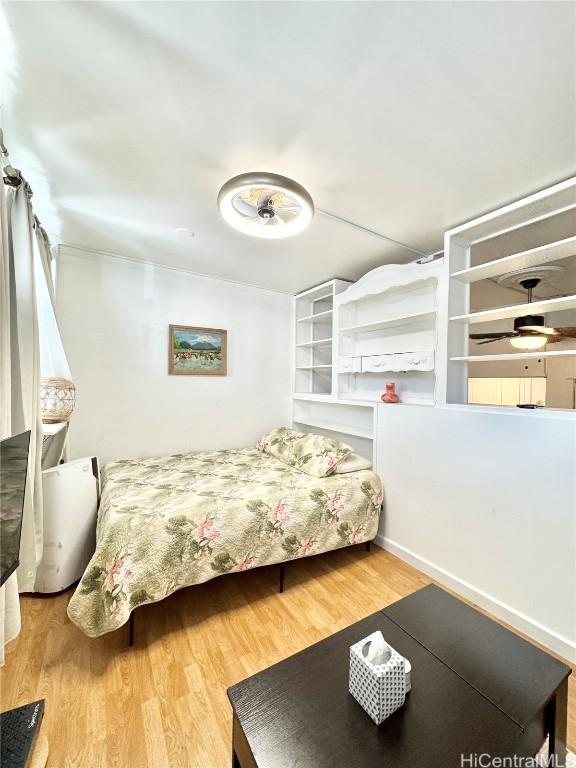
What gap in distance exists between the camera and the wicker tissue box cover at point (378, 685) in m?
0.80

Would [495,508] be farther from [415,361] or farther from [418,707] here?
[418,707]

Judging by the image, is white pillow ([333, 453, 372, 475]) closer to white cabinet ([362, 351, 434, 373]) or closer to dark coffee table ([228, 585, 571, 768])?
white cabinet ([362, 351, 434, 373])

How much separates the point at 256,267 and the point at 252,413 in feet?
5.06

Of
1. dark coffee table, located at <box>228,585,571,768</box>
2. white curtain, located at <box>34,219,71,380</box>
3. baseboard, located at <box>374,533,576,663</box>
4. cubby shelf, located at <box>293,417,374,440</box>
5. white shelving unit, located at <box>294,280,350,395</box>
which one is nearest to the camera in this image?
dark coffee table, located at <box>228,585,571,768</box>

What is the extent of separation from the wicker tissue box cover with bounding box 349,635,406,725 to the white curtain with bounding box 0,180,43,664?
5.21ft

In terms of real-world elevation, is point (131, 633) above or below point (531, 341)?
below

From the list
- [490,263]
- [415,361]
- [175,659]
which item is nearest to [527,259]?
[490,263]

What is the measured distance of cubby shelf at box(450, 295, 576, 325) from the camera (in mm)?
1634

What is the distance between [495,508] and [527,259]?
4.83 ft

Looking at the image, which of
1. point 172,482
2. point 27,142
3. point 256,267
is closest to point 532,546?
Answer: point 172,482

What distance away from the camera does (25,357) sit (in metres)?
1.50

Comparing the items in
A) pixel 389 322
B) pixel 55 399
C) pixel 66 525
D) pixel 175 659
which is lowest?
pixel 175 659

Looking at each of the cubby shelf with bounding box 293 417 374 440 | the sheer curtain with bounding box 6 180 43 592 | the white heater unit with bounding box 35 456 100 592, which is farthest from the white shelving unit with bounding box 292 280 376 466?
the sheer curtain with bounding box 6 180 43 592

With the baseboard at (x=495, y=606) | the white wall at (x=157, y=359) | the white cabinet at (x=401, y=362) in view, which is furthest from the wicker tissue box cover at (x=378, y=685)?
the white wall at (x=157, y=359)
